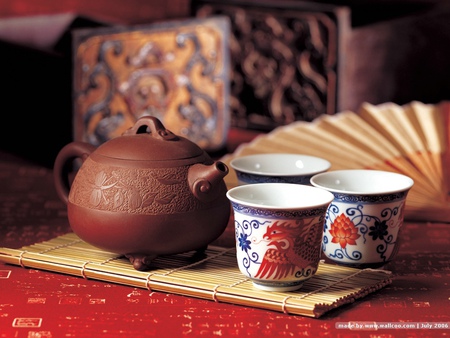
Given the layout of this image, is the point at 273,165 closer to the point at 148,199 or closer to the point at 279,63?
the point at 148,199

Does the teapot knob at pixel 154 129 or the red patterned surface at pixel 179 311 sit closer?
the red patterned surface at pixel 179 311

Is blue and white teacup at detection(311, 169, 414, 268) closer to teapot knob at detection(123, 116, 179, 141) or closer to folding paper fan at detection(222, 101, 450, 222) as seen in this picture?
teapot knob at detection(123, 116, 179, 141)

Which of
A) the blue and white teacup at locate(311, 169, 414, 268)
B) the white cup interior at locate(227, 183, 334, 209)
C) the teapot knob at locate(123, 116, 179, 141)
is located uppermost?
the teapot knob at locate(123, 116, 179, 141)

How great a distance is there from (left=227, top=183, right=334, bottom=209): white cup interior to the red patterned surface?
13cm

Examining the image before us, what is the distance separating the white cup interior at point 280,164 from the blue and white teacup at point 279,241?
8.9 inches

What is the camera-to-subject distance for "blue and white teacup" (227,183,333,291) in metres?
0.96

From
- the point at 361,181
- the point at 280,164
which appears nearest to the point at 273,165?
the point at 280,164

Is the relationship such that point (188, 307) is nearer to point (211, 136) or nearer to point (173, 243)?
point (173, 243)

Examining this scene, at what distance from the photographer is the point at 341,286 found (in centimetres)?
103

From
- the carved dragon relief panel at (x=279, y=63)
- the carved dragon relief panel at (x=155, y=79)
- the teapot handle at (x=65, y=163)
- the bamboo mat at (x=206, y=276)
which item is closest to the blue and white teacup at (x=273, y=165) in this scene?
the bamboo mat at (x=206, y=276)

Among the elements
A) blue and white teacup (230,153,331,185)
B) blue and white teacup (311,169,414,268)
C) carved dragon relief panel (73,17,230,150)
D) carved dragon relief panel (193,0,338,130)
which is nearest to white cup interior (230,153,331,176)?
blue and white teacup (230,153,331,185)

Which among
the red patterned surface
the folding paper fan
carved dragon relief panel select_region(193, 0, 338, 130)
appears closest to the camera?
the red patterned surface

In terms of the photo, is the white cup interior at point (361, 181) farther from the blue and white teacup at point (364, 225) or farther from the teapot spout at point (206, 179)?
the teapot spout at point (206, 179)

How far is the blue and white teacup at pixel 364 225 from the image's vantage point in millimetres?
1059
